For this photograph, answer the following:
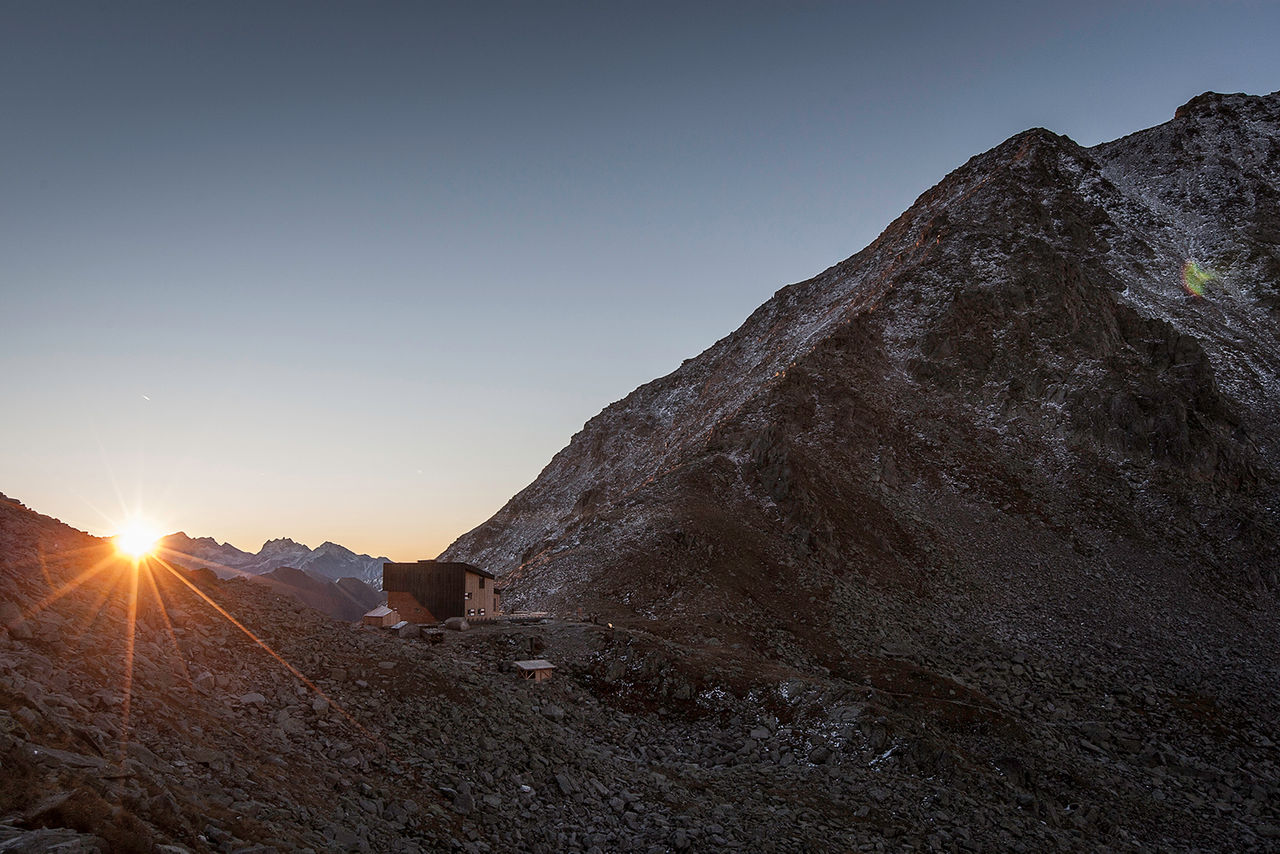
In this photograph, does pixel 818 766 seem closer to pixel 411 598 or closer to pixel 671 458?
pixel 411 598

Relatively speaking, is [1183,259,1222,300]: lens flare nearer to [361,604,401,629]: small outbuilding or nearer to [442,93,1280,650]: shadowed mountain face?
[442,93,1280,650]: shadowed mountain face

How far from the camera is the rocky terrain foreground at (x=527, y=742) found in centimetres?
1474

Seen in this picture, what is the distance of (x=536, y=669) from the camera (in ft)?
108

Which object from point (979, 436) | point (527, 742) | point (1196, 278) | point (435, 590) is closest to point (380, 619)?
point (435, 590)

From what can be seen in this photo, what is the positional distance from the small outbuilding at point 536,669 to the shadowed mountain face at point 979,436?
18.4 metres

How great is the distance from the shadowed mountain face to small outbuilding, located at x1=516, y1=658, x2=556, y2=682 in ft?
60.2

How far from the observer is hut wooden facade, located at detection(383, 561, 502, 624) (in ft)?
168

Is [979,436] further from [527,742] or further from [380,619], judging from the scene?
[527,742]

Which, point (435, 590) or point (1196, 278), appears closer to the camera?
point (435, 590)

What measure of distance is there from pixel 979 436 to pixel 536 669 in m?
63.0

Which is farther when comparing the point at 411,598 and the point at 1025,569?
the point at 1025,569

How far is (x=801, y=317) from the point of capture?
118250 mm

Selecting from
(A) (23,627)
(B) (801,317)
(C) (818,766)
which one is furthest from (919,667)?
(B) (801,317)

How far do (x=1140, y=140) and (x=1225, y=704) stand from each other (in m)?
130
